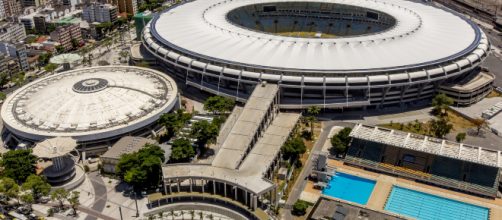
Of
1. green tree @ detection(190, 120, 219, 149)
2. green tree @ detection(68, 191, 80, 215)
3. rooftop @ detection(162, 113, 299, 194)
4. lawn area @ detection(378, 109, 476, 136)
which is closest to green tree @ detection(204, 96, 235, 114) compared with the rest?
green tree @ detection(190, 120, 219, 149)

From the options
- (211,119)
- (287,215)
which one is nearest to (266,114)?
(211,119)

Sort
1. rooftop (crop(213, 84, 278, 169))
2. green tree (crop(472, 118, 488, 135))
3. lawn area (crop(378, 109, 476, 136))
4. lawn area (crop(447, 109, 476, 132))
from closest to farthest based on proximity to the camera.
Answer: rooftop (crop(213, 84, 278, 169))
green tree (crop(472, 118, 488, 135))
lawn area (crop(378, 109, 476, 136))
lawn area (crop(447, 109, 476, 132))

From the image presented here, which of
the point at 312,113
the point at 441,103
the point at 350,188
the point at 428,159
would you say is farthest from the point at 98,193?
the point at 441,103

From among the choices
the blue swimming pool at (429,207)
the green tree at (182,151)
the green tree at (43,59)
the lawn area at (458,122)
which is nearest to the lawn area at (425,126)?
the lawn area at (458,122)

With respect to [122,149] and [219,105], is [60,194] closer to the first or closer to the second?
[122,149]

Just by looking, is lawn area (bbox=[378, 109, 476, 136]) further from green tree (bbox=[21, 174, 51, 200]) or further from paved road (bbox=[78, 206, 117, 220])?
green tree (bbox=[21, 174, 51, 200])

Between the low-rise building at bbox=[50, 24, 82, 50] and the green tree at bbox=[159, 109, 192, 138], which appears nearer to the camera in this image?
the green tree at bbox=[159, 109, 192, 138]
